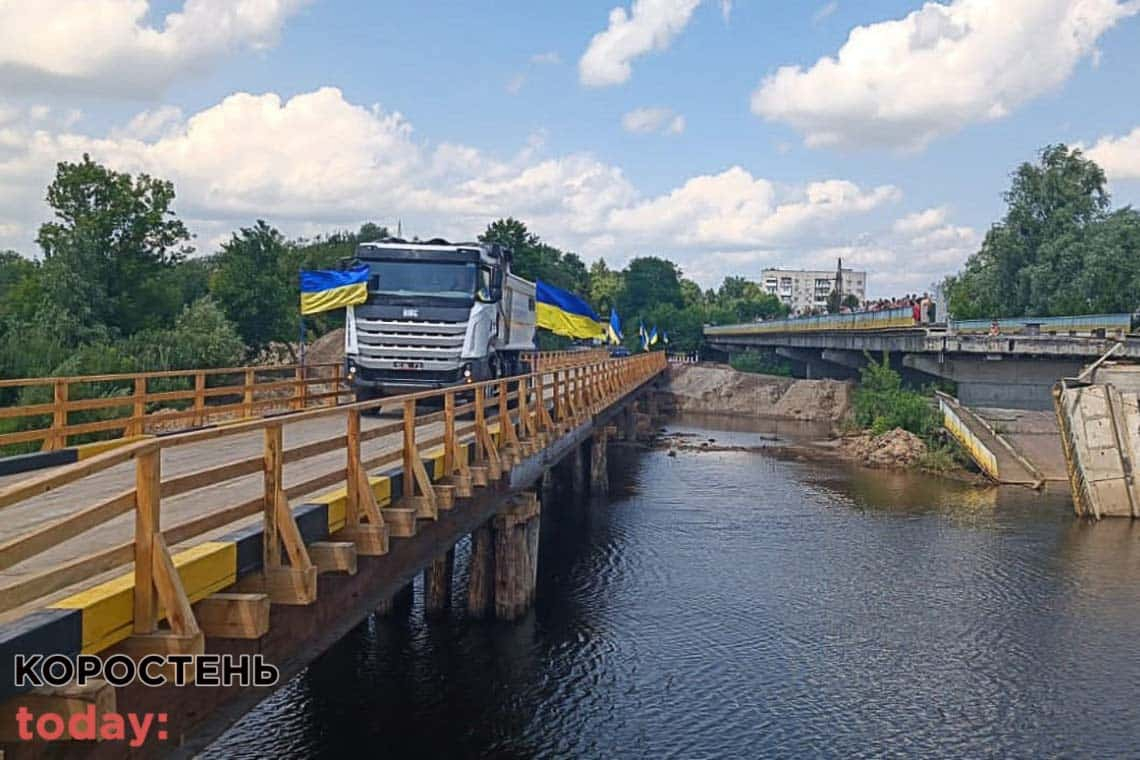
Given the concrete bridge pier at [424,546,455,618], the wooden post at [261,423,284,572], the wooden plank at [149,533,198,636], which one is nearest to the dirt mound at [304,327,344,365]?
the concrete bridge pier at [424,546,455,618]

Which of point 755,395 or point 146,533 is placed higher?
point 146,533

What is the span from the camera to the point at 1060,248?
62.0 metres

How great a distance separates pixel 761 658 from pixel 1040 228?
5808 cm

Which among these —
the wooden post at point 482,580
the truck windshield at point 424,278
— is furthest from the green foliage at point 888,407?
the wooden post at point 482,580

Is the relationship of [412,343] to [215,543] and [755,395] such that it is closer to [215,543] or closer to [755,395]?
[215,543]

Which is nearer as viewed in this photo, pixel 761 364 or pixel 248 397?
pixel 248 397

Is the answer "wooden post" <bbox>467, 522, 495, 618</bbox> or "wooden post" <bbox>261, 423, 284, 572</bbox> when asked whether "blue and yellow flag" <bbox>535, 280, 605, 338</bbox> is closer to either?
"wooden post" <bbox>467, 522, 495, 618</bbox>

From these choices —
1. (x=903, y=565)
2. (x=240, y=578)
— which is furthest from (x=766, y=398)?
(x=240, y=578)

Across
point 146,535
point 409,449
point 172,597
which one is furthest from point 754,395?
point 146,535

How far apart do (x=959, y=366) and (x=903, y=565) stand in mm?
22569

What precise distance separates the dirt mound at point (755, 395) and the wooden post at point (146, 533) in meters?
58.5

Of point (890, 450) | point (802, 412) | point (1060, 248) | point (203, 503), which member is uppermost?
point (1060, 248)

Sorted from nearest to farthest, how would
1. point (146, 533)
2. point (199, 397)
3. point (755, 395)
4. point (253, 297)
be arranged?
1. point (146, 533)
2. point (199, 397)
3. point (253, 297)
4. point (755, 395)

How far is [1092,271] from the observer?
190 ft
